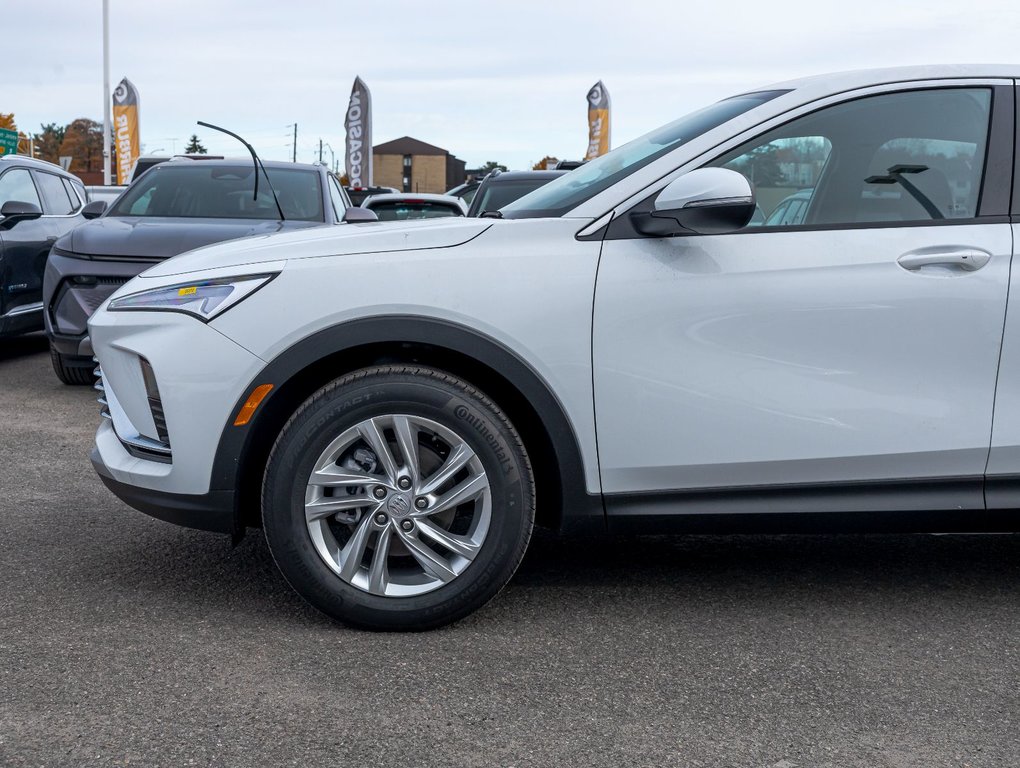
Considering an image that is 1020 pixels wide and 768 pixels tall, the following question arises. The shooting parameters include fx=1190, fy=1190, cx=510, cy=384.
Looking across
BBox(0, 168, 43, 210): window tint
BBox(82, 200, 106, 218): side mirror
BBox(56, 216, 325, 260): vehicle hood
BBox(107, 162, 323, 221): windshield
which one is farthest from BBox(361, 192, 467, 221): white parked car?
BBox(56, 216, 325, 260): vehicle hood

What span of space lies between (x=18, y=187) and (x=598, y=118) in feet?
120

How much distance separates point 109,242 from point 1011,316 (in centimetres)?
591

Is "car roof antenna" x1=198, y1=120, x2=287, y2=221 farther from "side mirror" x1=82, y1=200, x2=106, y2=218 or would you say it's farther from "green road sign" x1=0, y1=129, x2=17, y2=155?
"green road sign" x1=0, y1=129, x2=17, y2=155

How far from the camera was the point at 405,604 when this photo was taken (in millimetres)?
3477

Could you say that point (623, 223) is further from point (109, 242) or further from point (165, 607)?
point (109, 242)

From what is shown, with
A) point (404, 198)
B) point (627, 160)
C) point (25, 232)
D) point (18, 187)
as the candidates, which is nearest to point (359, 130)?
point (404, 198)

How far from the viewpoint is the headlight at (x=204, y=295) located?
346 centimetres

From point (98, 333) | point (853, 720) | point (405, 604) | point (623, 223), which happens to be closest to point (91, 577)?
point (98, 333)

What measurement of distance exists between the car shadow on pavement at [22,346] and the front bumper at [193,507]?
7.23m

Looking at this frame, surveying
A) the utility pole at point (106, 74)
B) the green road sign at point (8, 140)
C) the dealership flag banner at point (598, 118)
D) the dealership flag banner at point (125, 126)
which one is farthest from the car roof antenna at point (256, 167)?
the dealership flag banner at point (598, 118)

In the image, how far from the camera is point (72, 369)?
8133mm

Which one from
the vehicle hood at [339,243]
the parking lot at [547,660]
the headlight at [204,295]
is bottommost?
the parking lot at [547,660]

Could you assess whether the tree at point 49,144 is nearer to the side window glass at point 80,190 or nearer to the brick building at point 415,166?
the brick building at point 415,166

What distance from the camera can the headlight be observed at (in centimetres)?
346
